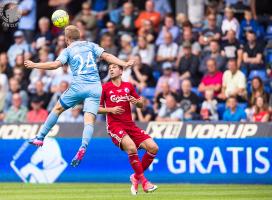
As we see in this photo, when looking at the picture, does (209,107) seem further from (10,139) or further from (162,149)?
(10,139)

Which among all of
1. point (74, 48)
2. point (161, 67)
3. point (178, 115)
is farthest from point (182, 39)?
point (74, 48)

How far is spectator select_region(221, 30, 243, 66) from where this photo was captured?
23.9 m

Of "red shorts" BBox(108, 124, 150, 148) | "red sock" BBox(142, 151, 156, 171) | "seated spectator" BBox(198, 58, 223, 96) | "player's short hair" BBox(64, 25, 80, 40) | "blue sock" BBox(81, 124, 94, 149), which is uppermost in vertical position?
"player's short hair" BBox(64, 25, 80, 40)

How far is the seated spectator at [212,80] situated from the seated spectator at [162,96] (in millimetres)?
750

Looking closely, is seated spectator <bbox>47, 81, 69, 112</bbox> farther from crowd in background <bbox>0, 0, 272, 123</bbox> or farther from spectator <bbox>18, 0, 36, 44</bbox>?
spectator <bbox>18, 0, 36, 44</bbox>

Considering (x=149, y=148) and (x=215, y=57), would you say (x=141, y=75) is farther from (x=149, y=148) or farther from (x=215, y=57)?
(x=149, y=148)

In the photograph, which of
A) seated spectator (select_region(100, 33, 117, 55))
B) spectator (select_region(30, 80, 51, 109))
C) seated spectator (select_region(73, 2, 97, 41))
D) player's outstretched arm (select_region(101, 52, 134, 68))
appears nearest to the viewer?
player's outstretched arm (select_region(101, 52, 134, 68))

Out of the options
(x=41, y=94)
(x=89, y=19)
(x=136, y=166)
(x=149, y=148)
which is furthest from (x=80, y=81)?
(x=89, y=19)

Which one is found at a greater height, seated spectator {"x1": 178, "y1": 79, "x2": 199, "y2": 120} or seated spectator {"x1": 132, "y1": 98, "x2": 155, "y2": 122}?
seated spectator {"x1": 178, "y1": 79, "x2": 199, "y2": 120}

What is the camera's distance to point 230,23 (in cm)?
2445

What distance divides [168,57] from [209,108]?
2597 mm

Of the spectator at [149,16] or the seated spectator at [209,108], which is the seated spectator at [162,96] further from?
the spectator at [149,16]

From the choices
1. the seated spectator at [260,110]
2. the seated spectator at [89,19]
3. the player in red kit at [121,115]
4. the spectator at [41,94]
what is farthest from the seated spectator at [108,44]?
the player in red kit at [121,115]

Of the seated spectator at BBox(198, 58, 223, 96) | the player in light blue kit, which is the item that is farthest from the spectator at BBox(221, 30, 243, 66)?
the player in light blue kit
